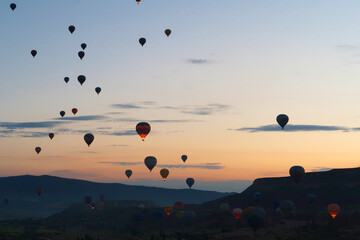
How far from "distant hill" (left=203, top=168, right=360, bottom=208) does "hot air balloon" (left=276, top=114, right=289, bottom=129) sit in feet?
147

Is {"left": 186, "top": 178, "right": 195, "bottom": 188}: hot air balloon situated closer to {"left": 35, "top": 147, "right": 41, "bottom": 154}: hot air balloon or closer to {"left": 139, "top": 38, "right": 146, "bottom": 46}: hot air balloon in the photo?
{"left": 35, "top": 147, "right": 41, "bottom": 154}: hot air balloon

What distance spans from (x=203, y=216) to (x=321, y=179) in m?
39.7

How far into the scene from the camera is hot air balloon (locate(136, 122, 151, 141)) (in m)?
84.9

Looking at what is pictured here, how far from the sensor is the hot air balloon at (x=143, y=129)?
84.9 metres

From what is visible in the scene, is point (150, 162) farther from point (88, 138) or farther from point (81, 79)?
point (81, 79)

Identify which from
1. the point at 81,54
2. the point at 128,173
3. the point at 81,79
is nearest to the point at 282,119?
the point at 81,79

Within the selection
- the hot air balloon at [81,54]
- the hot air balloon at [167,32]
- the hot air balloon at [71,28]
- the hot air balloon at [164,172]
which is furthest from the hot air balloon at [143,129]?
the hot air balloon at [71,28]

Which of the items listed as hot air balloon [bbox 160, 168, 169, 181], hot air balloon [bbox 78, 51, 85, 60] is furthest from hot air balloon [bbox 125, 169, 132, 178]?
hot air balloon [bbox 78, 51, 85, 60]

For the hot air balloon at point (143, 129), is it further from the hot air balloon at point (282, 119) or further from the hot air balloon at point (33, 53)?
the hot air balloon at point (33, 53)

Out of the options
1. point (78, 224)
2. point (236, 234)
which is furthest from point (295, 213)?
point (78, 224)

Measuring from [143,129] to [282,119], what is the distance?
23.0 meters

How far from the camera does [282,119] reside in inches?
3487

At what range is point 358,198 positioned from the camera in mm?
126688

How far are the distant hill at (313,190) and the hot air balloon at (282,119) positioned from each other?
147ft
